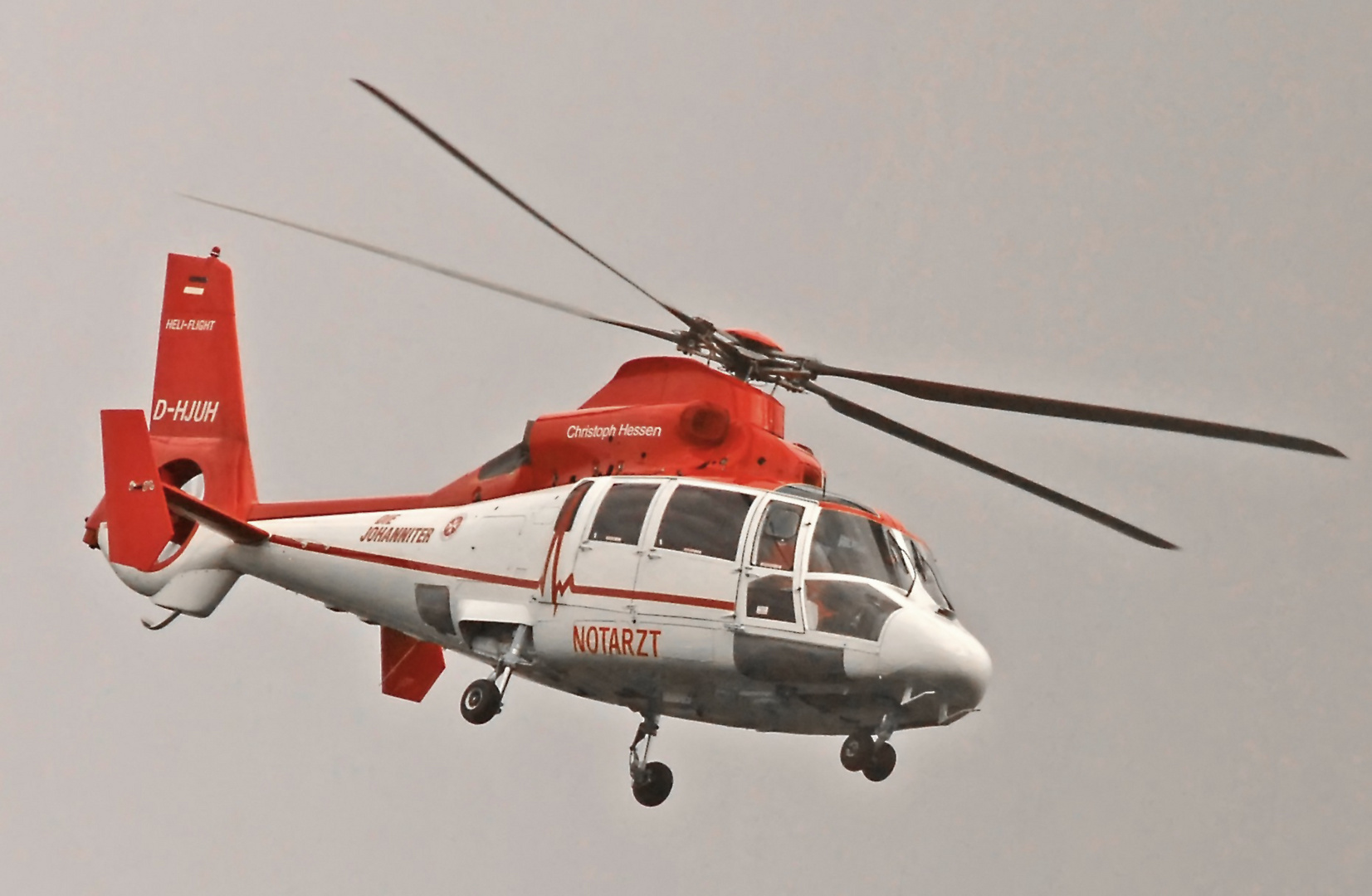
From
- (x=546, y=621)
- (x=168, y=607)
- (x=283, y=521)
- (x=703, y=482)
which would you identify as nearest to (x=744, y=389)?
(x=703, y=482)

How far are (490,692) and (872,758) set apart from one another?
3096 millimetres

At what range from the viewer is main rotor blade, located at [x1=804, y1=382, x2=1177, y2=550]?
1385cm

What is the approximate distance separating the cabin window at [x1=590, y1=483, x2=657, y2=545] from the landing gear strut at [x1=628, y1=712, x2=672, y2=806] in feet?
5.34

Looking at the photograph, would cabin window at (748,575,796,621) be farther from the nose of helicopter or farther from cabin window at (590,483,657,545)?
cabin window at (590,483,657,545)

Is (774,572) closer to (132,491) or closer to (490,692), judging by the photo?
(490,692)

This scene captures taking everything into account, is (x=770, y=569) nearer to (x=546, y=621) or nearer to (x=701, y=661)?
(x=701, y=661)

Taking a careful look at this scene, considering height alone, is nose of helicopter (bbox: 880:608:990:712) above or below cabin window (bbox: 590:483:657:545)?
below

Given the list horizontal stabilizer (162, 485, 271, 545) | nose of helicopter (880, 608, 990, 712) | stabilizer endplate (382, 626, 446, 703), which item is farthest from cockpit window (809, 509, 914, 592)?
horizontal stabilizer (162, 485, 271, 545)

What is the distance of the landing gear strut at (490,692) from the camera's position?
567 inches

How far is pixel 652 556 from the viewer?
46.3 ft

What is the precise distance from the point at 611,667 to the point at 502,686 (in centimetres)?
95

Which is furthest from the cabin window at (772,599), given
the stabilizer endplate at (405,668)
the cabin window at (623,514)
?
the stabilizer endplate at (405,668)

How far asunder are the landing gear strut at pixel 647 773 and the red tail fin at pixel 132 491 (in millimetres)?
4713

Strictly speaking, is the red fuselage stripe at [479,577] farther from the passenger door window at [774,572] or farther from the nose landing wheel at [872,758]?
the nose landing wheel at [872,758]
